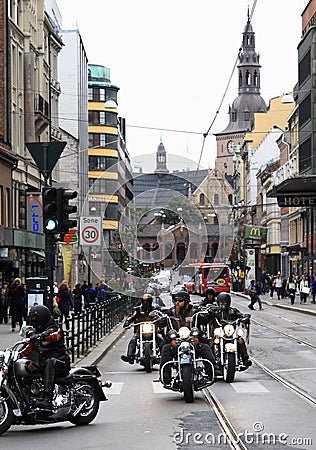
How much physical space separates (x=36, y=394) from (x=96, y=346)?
13.9m

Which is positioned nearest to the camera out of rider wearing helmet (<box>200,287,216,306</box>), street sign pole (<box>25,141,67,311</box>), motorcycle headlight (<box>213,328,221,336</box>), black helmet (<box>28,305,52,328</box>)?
black helmet (<box>28,305,52,328</box>)

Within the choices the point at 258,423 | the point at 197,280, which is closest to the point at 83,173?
the point at 197,280

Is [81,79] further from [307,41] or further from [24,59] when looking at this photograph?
[24,59]

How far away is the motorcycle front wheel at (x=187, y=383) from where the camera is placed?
14.4 metres

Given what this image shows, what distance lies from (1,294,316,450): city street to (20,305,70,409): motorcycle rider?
22.0 inches

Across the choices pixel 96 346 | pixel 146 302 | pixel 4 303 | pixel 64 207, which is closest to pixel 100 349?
pixel 96 346

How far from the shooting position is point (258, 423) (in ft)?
40.1

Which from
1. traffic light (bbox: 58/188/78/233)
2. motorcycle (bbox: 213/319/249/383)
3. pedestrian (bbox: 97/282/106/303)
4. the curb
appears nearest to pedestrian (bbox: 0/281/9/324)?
the curb

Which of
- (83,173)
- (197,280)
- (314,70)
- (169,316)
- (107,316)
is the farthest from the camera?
(83,173)

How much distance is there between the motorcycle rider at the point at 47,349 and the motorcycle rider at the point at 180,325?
285 centimetres

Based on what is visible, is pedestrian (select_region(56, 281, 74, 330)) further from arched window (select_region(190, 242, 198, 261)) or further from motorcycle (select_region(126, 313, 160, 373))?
arched window (select_region(190, 242, 198, 261))

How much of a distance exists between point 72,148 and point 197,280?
14.2 metres

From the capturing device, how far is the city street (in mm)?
10969

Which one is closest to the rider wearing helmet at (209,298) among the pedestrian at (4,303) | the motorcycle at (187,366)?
the motorcycle at (187,366)
